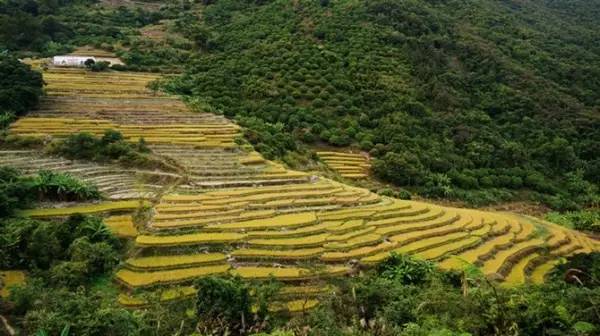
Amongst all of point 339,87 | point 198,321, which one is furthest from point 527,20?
point 198,321

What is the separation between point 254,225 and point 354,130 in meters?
23.3

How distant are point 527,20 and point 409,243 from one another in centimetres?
6746

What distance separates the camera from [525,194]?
1535 inches

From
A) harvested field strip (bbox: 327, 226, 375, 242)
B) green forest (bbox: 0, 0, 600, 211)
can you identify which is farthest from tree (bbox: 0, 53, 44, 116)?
harvested field strip (bbox: 327, 226, 375, 242)

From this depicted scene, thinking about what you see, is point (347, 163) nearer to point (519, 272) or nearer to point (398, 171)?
point (398, 171)

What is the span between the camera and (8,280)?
52.1 feet

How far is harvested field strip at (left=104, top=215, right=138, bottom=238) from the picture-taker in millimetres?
18859

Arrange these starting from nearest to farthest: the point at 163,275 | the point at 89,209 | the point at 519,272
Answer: the point at 163,275 → the point at 89,209 → the point at 519,272

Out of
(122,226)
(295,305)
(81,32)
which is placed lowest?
(295,305)

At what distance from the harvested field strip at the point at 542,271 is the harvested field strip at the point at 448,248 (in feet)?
8.71

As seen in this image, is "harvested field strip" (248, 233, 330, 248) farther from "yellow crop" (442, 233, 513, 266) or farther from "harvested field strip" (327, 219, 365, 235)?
"yellow crop" (442, 233, 513, 266)

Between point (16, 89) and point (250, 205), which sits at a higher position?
point (16, 89)

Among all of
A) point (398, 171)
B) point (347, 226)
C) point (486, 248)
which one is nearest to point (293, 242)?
point (347, 226)

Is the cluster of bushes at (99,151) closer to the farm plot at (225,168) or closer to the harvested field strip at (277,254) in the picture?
the farm plot at (225,168)
